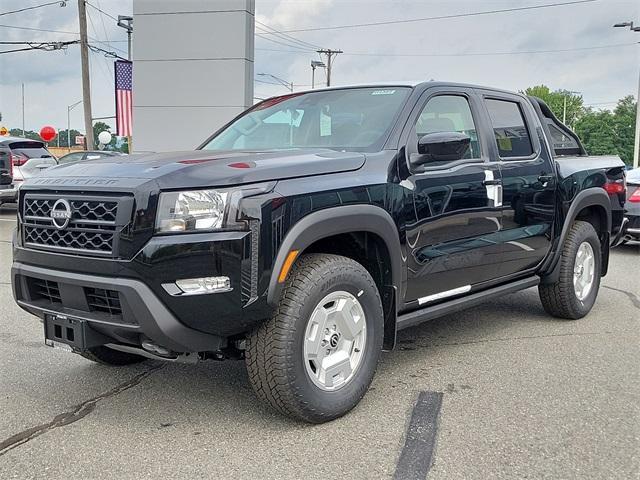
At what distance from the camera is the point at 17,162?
45.1 ft

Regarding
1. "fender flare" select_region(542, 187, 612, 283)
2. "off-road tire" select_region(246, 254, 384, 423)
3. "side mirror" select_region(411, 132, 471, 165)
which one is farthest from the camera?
"fender flare" select_region(542, 187, 612, 283)

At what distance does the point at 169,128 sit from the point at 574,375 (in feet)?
45.9

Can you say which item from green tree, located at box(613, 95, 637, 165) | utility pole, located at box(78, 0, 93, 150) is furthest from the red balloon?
green tree, located at box(613, 95, 637, 165)

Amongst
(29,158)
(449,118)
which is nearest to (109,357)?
(449,118)

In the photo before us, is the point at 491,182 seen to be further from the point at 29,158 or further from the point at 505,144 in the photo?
the point at 29,158

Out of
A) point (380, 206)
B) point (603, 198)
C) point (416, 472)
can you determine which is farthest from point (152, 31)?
point (416, 472)

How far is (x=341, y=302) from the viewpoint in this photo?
11.2 ft

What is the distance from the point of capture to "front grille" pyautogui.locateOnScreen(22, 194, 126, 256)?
117 inches

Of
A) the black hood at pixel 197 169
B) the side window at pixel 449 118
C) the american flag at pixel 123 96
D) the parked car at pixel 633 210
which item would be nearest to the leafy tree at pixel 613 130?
the american flag at pixel 123 96

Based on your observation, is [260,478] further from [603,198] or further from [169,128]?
[169,128]

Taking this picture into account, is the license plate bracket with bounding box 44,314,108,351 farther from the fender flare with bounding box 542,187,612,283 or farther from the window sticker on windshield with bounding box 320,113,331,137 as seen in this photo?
the fender flare with bounding box 542,187,612,283

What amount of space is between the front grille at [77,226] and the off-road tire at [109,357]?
3.41 ft

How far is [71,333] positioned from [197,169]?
1.02m

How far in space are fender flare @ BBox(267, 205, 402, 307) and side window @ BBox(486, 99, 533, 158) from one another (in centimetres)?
157
